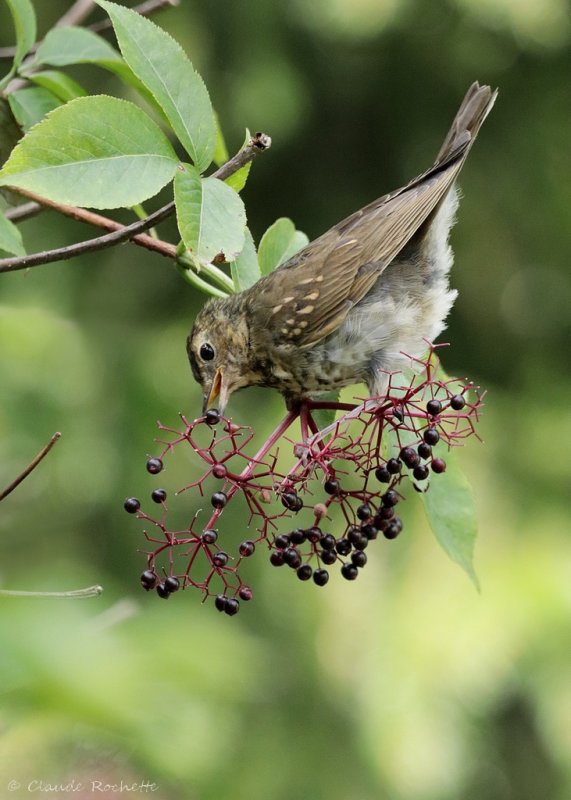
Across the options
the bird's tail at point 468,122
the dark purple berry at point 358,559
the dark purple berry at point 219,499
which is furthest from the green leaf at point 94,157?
the bird's tail at point 468,122

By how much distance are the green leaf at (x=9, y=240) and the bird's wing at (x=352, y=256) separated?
983 millimetres

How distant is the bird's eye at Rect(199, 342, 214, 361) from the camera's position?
8.81ft

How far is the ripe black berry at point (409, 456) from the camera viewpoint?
1.83m

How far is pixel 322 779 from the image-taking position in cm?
508

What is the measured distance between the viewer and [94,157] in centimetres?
163

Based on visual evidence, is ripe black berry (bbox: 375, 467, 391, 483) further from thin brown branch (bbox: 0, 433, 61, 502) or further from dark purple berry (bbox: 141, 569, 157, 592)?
thin brown branch (bbox: 0, 433, 61, 502)

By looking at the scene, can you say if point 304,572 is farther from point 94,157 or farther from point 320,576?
point 94,157

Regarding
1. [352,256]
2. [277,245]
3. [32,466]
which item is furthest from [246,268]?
[32,466]

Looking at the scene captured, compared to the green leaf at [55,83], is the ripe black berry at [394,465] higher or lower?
lower

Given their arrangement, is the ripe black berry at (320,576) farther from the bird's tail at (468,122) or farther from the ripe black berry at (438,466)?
the bird's tail at (468,122)

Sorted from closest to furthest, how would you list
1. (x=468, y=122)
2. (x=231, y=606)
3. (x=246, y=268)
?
1. (x=231, y=606)
2. (x=246, y=268)
3. (x=468, y=122)

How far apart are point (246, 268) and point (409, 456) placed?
0.56 metres

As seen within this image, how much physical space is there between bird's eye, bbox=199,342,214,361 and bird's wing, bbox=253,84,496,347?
0.16 metres

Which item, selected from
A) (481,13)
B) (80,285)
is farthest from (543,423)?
(80,285)
